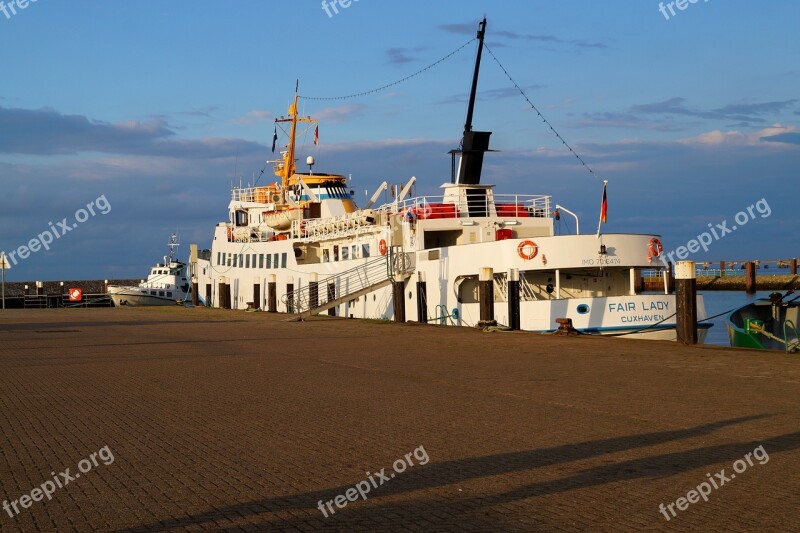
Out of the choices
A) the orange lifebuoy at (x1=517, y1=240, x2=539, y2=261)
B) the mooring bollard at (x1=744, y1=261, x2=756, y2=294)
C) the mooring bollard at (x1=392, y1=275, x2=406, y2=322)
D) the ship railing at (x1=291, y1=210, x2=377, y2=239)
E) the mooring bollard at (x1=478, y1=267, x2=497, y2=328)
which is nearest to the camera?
the mooring bollard at (x1=478, y1=267, x2=497, y2=328)

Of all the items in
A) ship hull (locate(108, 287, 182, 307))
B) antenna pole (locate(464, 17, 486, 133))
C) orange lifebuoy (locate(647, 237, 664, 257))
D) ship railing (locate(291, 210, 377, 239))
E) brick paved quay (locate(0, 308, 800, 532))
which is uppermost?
antenna pole (locate(464, 17, 486, 133))

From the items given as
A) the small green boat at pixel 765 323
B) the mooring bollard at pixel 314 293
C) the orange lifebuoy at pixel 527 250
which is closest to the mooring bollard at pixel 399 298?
the orange lifebuoy at pixel 527 250

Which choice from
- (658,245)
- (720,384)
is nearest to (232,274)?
(658,245)

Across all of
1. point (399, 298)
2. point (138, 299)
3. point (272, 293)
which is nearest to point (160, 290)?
point (138, 299)

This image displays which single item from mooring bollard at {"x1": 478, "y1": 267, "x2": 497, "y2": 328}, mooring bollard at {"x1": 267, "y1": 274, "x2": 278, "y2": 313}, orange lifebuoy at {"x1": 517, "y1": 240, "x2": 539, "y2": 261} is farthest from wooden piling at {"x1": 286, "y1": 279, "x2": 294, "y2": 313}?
orange lifebuoy at {"x1": 517, "y1": 240, "x2": 539, "y2": 261}

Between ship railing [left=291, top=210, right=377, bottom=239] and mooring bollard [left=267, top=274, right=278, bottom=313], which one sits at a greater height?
ship railing [left=291, top=210, right=377, bottom=239]

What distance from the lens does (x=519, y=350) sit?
19969 mm

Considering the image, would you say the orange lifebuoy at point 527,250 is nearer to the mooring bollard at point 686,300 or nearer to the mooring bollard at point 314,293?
the mooring bollard at point 686,300

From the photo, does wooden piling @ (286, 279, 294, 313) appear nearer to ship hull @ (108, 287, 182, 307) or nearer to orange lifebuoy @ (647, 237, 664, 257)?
orange lifebuoy @ (647, 237, 664, 257)

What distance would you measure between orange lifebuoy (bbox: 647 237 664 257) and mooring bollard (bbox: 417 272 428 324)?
8347 millimetres

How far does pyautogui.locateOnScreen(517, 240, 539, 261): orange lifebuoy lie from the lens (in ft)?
84.5

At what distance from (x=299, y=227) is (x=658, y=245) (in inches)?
810

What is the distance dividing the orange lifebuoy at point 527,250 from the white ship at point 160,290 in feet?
148

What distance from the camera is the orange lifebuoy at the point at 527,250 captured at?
84.5 feet
